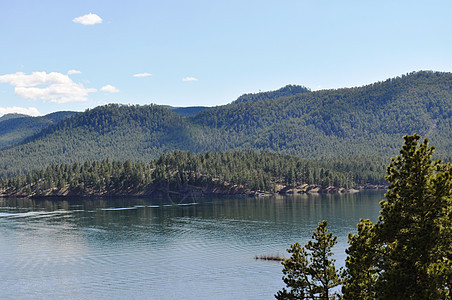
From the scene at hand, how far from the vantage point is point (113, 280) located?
90.8m

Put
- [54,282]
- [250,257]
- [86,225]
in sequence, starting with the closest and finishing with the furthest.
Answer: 1. [54,282]
2. [250,257]
3. [86,225]

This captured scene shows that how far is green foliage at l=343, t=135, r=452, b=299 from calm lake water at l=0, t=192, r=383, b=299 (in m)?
42.8

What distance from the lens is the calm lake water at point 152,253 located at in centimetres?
8438

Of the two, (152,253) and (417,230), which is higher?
(417,230)

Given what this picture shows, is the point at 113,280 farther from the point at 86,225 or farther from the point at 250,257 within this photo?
the point at 86,225

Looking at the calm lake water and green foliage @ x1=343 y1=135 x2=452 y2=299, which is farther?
the calm lake water

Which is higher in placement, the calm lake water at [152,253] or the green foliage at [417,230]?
the green foliage at [417,230]

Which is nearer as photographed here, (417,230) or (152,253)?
(417,230)

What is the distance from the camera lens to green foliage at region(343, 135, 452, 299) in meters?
35.4

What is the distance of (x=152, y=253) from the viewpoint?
117562 millimetres

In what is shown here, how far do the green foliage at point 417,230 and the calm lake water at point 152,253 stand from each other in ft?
140

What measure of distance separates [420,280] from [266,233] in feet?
365

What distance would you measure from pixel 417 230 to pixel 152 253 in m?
88.9

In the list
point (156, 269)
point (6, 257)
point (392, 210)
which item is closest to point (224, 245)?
point (156, 269)
